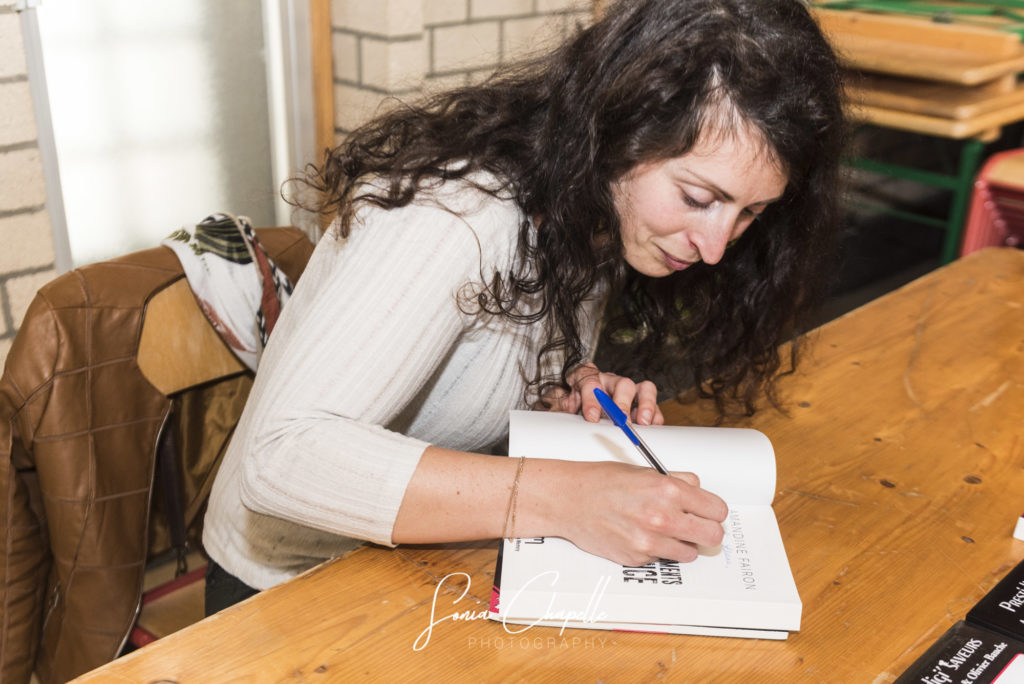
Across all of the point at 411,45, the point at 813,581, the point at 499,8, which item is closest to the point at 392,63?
the point at 411,45

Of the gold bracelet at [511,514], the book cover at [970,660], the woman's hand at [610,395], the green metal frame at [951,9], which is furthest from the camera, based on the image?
the green metal frame at [951,9]

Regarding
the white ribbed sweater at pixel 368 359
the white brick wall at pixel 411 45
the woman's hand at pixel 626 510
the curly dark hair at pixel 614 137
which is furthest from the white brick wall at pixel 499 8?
the woman's hand at pixel 626 510

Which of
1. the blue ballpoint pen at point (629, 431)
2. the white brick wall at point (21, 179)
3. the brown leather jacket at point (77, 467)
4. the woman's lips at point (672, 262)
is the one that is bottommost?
the brown leather jacket at point (77, 467)

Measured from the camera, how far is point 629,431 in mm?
1054

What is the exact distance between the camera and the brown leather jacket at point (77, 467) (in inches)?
48.2

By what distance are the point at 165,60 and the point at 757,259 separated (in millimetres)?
1403

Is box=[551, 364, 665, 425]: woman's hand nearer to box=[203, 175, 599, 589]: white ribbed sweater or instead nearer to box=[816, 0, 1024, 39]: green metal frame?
box=[203, 175, 599, 589]: white ribbed sweater

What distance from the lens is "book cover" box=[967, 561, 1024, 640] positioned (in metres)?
0.91

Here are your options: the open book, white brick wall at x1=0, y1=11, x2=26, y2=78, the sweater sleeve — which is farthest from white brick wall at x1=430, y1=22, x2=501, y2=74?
the open book

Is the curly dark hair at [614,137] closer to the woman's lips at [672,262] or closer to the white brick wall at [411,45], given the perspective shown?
the woman's lips at [672,262]

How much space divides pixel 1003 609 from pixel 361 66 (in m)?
1.83

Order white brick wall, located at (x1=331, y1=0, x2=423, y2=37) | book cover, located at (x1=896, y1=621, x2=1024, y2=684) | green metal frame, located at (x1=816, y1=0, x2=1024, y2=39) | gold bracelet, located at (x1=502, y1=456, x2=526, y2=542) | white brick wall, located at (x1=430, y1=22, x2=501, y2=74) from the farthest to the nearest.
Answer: green metal frame, located at (x1=816, y1=0, x2=1024, y2=39), white brick wall, located at (x1=430, y1=22, x2=501, y2=74), white brick wall, located at (x1=331, y1=0, x2=423, y2=37), gold bracelet, located at (x1=502, y1=456, x2=526, y2=542), book cover, located at (x1=896, y1=621, x2=1024, y2=684)

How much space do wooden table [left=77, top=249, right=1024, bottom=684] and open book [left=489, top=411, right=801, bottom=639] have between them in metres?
0.02

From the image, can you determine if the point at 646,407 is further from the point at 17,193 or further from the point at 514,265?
the point at 17,193
